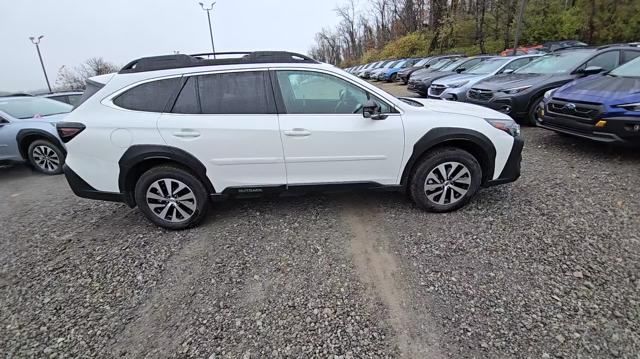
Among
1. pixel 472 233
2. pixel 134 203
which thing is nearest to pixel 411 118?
pixel 472 233

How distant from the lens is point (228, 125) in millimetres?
3072

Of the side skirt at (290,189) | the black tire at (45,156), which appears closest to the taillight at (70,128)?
A: the side skirt at (290,189)

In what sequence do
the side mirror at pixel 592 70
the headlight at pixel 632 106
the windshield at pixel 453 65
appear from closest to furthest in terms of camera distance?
the headlight at pixel 632 106, the side mirror at pixel 592 70, the windshield at pixel 453 65

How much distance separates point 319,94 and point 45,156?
5.70 meters

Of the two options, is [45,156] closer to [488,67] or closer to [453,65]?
[488,67]

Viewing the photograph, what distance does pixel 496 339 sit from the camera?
1999 mm

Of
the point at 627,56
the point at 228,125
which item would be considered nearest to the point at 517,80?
the point at 627,56

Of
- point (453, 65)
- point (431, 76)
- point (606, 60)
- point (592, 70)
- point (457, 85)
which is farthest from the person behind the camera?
point (453, 65)

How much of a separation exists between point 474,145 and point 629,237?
1.49 meters

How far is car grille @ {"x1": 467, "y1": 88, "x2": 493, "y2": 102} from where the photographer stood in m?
6.74

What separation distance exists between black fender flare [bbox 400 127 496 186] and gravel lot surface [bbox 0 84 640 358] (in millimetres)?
463

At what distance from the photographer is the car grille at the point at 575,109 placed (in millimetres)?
4438

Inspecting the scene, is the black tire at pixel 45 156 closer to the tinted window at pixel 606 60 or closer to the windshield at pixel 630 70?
the windshield at pixel 630 70

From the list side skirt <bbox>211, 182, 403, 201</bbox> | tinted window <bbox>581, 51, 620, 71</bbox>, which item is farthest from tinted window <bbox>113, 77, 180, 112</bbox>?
tinted window <bbox>581, 51, 620, 71</bbox>
